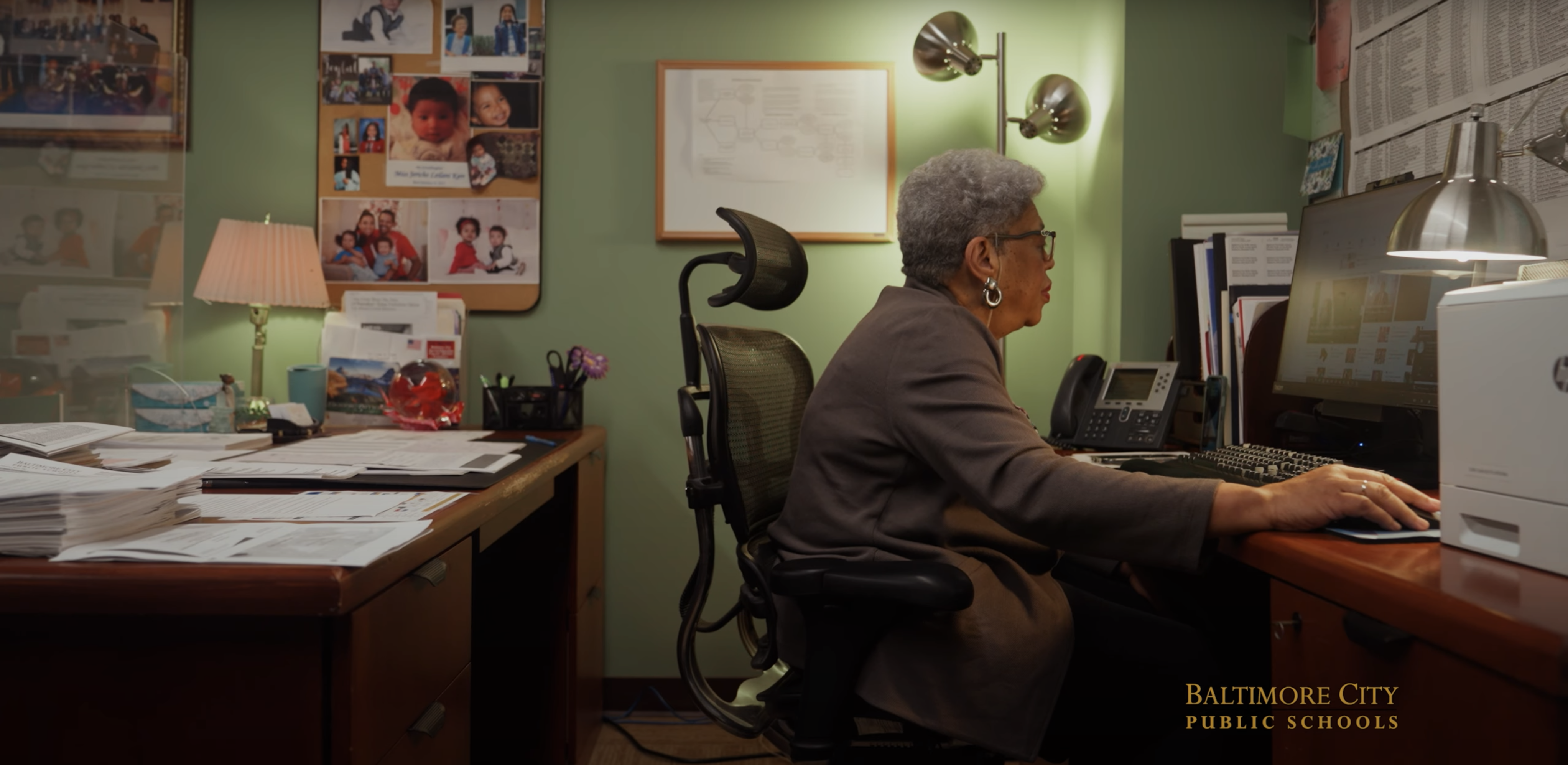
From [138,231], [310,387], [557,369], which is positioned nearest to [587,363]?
[557,369]

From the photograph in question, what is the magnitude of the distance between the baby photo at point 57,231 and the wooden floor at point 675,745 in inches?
63.1

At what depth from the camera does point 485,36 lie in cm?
245

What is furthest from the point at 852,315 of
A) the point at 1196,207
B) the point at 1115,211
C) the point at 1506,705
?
the point at 1506,705

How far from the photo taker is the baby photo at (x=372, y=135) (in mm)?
2449

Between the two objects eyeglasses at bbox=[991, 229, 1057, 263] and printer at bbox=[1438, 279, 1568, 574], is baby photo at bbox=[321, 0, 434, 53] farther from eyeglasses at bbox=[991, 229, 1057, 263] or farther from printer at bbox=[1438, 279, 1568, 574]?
printer at bbox=[1438, 279, 1568, 574]

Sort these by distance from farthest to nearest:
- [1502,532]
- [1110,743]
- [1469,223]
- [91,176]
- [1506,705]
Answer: [91,176] → [1110,743] → [1469,223] → [1502,532] → [1506,705]

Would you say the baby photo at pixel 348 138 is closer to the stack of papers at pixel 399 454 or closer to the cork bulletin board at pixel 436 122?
the cork bulletin board at pixel 436 122

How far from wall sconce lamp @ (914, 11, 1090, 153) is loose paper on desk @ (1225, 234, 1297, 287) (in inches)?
22.8

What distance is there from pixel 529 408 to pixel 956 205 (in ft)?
4.17

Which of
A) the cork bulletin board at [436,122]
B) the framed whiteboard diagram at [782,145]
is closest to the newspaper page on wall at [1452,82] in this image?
the framed whiteboard diagram at [782,145]

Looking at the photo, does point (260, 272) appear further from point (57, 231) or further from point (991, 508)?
point (991, 508)

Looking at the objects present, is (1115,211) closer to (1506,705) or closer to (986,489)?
(986,489)

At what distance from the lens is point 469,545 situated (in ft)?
3.68

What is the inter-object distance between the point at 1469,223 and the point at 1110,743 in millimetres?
809
